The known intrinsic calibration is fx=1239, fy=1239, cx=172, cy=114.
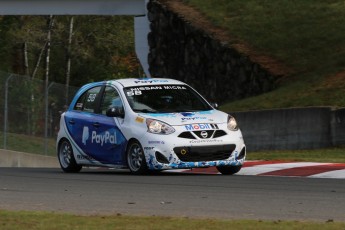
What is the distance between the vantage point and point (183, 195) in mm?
14070

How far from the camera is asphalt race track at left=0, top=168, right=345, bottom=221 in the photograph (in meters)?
12.0

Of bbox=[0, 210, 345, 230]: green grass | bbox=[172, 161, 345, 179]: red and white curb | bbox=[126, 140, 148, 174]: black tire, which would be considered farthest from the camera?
bbox=[126, 140, 148, 174]: black tire

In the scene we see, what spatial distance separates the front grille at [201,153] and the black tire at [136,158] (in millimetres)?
572

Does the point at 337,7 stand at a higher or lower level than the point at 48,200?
higher

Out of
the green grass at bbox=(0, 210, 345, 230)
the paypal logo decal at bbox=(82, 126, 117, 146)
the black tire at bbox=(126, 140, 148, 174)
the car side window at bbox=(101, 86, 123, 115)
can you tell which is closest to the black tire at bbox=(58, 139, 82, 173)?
the paypal logo decal at bbox=(82, 126, 117, 146)

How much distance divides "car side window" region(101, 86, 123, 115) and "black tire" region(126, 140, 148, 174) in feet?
2.79

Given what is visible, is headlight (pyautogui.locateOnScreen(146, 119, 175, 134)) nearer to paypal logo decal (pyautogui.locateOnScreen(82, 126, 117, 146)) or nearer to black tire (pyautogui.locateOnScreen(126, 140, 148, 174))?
black tire (pyautogui.locateOnScreen(126, 140, 148, 174))

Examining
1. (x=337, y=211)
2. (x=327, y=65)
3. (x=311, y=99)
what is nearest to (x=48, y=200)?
(x=337, y=211)

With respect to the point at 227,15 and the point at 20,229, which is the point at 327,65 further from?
the point at 20,229

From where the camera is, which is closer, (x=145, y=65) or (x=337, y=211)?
(x=337, y=211)

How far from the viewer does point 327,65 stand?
35.3m

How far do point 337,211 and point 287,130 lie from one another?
50.7ft

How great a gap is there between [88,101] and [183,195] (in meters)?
5.97

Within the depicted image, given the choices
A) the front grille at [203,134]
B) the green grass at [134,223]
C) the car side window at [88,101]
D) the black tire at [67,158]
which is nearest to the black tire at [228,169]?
the front grille at [203,134]
